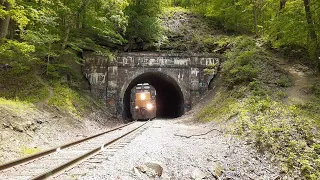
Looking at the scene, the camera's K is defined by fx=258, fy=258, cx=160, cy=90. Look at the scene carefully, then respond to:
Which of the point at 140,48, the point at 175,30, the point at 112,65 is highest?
the point at 175,30

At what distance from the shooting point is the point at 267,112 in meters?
10.5

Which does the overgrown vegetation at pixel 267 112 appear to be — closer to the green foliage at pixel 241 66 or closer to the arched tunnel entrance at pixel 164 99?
the green foliage at pixel 241 66

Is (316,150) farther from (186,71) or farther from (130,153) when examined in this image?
(186,71)

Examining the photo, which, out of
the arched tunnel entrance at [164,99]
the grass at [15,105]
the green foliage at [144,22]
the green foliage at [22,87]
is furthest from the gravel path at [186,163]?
the arched tunnel entrance at [164,99]

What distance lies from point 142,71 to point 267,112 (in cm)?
1172

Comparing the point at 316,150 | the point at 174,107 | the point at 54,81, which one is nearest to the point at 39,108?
the point at 54,81

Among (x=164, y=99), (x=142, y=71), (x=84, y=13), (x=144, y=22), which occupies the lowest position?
(x=164, y=99)

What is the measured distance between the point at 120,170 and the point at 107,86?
15190 mm

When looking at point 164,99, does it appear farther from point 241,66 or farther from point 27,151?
point 27,151

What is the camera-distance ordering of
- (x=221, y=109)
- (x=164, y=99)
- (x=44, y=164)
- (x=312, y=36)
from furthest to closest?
(x=164, y=99) → (x=221, y=109) → (x=312, y=36) → (x=44, y=164)

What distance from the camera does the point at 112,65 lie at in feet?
65.9

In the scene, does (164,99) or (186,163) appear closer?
(186,163)

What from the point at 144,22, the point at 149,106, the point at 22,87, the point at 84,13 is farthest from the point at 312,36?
the point at 149,106

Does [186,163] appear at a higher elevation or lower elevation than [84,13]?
lower
